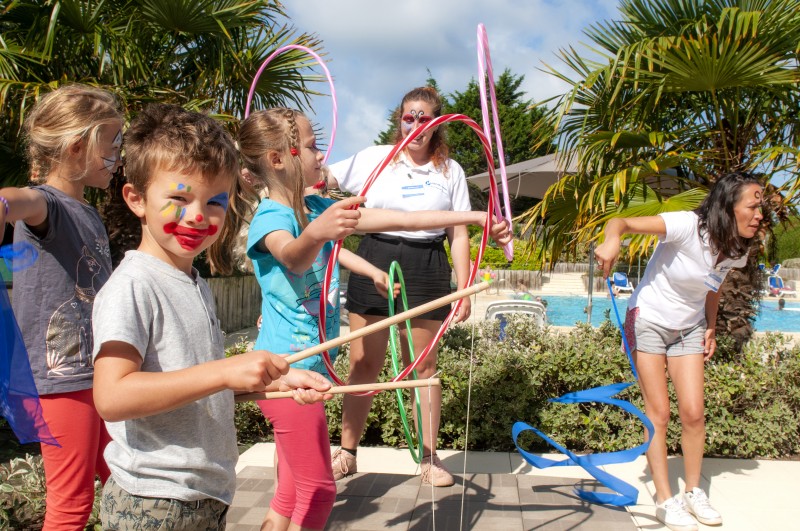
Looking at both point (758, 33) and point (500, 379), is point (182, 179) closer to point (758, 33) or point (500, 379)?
point (500, 379)

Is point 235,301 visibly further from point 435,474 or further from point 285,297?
point 285,297

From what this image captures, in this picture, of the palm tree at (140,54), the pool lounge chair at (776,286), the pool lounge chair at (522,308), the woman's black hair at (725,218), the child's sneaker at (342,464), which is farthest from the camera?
the pool lounge chair at (776,286)

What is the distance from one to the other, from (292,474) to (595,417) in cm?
276

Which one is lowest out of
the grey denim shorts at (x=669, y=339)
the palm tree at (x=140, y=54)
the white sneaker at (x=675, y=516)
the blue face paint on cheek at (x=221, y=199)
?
the white sneaker at (x=675, y=516)

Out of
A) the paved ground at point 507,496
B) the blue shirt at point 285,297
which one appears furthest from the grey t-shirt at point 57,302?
the paved ground at point 507,496

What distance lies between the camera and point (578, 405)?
4.75 m

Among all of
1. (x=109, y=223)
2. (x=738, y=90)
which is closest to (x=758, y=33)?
(x=738, y=90)

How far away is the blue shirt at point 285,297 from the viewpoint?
2.45 metres

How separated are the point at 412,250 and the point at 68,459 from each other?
6.77 feet

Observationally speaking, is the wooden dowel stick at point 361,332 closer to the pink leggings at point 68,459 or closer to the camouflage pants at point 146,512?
the camouflage pants at point 146,512

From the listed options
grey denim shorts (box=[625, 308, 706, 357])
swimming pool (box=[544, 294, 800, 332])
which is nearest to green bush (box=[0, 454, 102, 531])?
grey denim shorts (box=[625, 308, 706, 357])

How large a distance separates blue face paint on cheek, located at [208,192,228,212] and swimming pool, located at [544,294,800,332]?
1373 cm

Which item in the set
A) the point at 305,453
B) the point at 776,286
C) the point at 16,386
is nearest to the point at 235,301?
the point at 305,453

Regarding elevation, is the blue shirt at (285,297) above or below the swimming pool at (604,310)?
above
